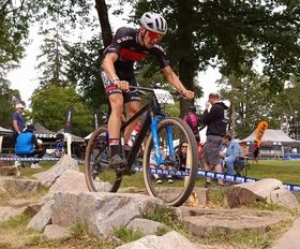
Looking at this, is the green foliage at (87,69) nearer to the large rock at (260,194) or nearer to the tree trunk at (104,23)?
the tree trunk at (104,23)

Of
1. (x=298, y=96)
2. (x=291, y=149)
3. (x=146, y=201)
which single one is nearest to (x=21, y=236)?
(x=146, y=201)

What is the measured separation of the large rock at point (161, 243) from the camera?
359 cm

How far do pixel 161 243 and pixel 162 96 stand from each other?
7.15 feet

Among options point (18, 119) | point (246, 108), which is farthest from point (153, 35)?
point (246, 108)

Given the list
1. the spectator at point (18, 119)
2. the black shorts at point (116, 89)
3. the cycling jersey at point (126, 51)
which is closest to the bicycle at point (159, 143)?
the black shorts at point (116, 89)

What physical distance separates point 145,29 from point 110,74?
59cm

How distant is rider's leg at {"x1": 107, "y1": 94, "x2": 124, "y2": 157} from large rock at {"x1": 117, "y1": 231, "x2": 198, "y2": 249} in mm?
2136

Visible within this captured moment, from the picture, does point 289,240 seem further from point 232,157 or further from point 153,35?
point 232,157

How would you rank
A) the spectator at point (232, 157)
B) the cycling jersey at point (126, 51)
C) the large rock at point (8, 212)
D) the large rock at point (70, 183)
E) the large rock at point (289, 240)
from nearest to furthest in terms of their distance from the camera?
the large rock at point (289, 240), the cycling jersey at point (126, 51), the large rock at point (8, 212), the large rock at point (70, 183), the spectator at point (232, 157)

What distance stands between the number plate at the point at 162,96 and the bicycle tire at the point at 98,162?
46.1 inches

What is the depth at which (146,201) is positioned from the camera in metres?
4.88

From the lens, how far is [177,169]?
555cm

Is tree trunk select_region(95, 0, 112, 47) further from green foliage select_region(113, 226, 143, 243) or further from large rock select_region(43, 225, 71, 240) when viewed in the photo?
green foliage select_region(113, 226, 143, 243)

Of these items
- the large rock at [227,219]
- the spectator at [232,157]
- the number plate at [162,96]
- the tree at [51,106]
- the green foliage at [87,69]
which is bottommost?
the large rock at [227,219]
